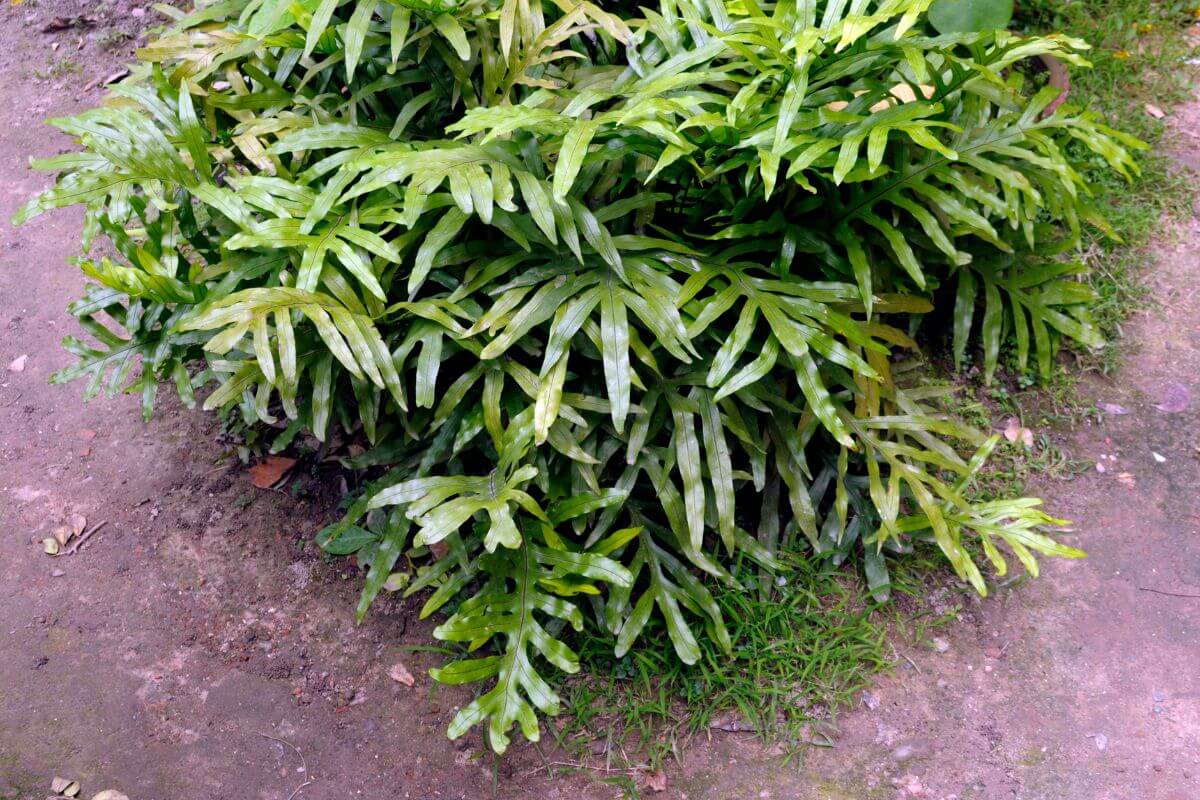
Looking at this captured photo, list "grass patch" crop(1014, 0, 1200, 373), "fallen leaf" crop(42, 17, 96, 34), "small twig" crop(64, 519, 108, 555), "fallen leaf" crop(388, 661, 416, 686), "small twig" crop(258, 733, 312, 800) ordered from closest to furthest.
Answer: "small twig" crop(258, 733, 312, 800)
"fallen leaf" crop(388, 661, 416, 686)
"small twig" crop(64, 519, 108, 555)
"grass patch" crop(1014, 0, 1200, 373)
"fallen leaf" crop(42, 17, 96, 34)

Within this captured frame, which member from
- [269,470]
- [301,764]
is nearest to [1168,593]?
[301,764]

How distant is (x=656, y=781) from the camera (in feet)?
8.25

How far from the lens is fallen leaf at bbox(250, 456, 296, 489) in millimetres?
3105

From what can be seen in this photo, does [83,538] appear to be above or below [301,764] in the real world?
above

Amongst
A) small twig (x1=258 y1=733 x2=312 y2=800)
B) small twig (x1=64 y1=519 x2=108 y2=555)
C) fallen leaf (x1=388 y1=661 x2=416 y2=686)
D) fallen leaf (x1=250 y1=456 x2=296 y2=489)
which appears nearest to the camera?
small twig (x1=258 y1=733 x2=312 y2=800)

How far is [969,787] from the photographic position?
246cm

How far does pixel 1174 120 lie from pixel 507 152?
126 inches

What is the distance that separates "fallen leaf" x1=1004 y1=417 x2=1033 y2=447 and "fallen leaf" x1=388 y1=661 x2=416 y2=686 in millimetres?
2183

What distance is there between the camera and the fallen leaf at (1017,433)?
10.4 feet

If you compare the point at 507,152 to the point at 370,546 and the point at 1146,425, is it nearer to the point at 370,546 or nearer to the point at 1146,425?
the point at 370,546

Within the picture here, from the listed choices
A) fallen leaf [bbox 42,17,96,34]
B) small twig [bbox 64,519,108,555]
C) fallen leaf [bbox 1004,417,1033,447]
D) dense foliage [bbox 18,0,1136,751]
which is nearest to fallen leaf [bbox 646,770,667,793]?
dense foliage [bbox 18,0,1136,751]

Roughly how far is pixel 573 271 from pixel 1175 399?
2263 millimetres

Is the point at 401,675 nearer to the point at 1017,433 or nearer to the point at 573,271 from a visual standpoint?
the point at 573,271

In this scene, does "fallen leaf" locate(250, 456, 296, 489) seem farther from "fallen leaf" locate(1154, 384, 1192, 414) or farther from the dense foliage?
"fallen leaf" locate(1154, 384, 1192, 414)
